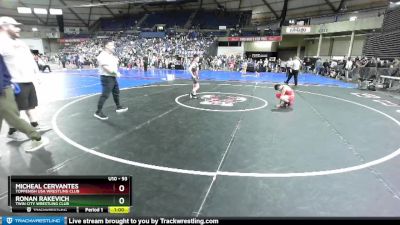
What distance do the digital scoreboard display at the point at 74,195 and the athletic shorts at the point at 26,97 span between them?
3.05m

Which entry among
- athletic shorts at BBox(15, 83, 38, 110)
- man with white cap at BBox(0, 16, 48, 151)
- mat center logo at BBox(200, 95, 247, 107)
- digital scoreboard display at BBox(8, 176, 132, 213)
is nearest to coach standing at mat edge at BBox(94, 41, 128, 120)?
man with white cap at BBox(0, 16, 48, 151)

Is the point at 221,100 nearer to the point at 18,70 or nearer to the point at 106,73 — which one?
the point at 106,73

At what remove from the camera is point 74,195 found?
248cm

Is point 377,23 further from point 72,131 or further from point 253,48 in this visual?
point 72,131

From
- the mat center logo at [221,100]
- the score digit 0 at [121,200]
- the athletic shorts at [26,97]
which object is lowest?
the score digit 0 at [121,200]

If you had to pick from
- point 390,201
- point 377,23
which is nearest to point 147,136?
point 390,201

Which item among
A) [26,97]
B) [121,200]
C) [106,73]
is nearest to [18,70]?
[26,97]

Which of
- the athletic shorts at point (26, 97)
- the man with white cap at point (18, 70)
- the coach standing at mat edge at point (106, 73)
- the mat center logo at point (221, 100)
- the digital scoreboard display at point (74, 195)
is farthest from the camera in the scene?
the mat center logo at point (221, 100)

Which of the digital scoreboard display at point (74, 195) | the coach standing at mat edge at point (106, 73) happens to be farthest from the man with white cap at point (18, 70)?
the digital scoreboard display at point (74, 195)

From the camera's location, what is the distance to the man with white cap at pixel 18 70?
3949 mm

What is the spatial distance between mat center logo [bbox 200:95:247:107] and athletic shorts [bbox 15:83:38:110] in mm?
4917

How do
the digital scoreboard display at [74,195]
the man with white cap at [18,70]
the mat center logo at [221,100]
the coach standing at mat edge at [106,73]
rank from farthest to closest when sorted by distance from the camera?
the mat center logo at [221,100], the coach standing at mat edge at [106,73], the man with white cap at [18,70], the digital scoreboard display at [74,195]

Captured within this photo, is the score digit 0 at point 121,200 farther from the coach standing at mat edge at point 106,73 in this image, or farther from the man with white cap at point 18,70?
the coach standing at mat edge at point 106,73

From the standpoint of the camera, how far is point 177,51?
111ft
